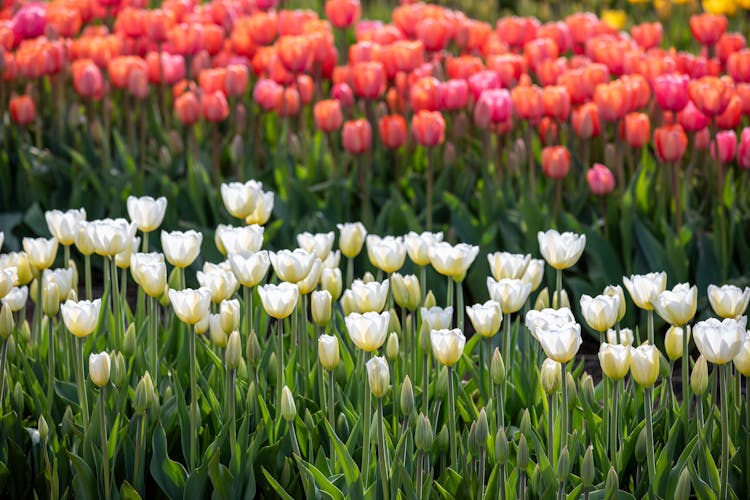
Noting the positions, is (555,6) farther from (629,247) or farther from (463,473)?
(463,473)

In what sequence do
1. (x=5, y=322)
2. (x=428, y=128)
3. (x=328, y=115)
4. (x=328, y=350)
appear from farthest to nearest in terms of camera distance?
(x=328, y=115)
(x=428, y=128)
(x=5, y=322)
(x=328, y=350)

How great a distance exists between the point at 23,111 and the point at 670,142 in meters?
2.94

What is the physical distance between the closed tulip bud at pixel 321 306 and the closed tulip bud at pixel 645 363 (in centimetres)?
75

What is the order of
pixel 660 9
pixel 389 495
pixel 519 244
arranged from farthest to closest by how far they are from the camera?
1. pixel 660 9
2. pixel 519 244
3. pixel 389 495

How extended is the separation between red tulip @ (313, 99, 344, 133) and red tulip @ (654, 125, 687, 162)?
1348mm

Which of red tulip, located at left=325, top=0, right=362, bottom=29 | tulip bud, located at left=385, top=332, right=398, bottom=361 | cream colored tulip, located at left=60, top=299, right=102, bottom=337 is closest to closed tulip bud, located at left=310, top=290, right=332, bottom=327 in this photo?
tulip bud, located at left=385, top=332, right=398, bottom=361

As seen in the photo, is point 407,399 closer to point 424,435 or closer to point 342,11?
point 424,435

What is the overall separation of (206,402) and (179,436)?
10 cm

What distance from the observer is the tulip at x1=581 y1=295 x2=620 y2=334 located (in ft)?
→ 8.07

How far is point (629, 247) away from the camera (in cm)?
433

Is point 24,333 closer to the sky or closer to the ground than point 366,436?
closer to the ground

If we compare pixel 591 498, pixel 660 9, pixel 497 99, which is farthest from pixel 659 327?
pixel 660 9

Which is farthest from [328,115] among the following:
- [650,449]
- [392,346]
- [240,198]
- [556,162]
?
[650,449]

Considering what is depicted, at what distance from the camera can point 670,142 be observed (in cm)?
425
